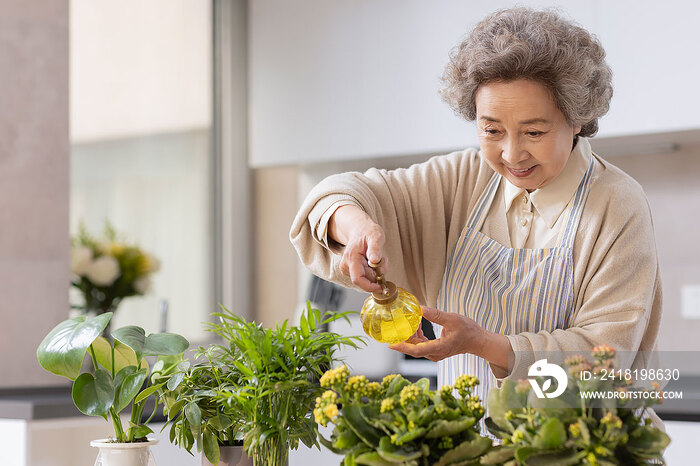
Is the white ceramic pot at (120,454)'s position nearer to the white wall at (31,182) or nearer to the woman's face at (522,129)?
the woman's face at (522,129)

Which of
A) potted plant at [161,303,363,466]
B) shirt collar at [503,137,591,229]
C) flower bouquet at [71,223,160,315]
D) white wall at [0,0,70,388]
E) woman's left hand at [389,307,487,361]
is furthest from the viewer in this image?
flower bouquet at [71,223,160,315]

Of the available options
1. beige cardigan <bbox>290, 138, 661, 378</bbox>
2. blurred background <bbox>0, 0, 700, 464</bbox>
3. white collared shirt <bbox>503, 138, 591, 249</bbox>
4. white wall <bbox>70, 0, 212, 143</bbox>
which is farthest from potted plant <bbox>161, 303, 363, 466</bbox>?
white wall <bbox>70, 0, 212, 143</bbox>

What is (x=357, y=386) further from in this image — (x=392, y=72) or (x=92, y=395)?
(x=392, y=72)

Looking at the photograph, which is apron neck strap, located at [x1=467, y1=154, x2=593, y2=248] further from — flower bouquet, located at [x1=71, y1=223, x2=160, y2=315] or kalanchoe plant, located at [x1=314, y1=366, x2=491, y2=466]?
flower bouquet, located at [x1=71, y1=223, x2=160, y2=315]

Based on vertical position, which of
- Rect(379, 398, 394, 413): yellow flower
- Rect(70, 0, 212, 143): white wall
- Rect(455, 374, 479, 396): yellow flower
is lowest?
Rect(379, 398, 394, 413): yellow flower

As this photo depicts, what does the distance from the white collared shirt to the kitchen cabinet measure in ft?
4.45

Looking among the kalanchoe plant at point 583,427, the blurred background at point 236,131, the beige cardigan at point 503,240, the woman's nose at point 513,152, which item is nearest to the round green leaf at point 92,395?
the beige cardigan at point 503,240

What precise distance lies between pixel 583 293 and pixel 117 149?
2427mm

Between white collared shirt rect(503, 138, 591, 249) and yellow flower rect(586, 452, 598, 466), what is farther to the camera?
white collared shirt rect(503, 138, 591, 249)

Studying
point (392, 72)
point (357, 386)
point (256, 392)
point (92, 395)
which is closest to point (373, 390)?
point (357, 386)

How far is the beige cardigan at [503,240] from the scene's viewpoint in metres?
1.27

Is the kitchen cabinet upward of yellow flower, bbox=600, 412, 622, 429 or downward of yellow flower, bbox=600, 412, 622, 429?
upward

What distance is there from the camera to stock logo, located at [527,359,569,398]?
0.86 m

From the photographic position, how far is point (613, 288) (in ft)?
4.26
